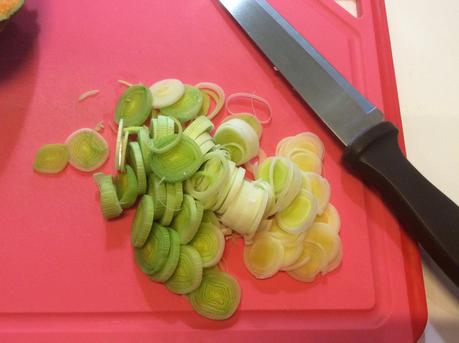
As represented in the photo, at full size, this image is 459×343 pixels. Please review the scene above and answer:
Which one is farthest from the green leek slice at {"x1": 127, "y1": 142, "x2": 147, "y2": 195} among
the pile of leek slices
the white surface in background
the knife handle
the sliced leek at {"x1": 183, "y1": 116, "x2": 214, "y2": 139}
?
the white surface in background

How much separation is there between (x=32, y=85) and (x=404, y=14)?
1.04m

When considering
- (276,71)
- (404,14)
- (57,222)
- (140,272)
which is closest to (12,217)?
(57,222)

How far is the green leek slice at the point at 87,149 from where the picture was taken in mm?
1000

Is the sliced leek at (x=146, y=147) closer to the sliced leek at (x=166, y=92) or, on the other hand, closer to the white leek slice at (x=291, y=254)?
the sliced leek at (x=166, y=92)

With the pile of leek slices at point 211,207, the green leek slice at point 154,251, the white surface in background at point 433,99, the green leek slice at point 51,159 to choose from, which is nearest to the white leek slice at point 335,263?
the pile of leek slices at point 211,207

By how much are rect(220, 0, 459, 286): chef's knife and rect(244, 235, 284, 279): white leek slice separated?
245mm

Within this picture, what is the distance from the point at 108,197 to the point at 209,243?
22 cm

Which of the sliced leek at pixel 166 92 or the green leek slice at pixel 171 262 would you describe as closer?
the green leek slice at pixel 171 262

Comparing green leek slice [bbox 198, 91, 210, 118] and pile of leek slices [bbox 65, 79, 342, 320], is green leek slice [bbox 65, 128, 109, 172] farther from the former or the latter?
green leek slice [bbox 198, 91, 210, 118]

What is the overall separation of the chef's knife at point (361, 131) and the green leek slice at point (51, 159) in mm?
533

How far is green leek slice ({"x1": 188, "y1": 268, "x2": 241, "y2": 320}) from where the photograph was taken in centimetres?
89

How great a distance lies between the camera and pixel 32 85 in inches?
42.8

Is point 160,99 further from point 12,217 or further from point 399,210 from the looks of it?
point 399,210

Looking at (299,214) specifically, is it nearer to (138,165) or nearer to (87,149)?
(138,165)
